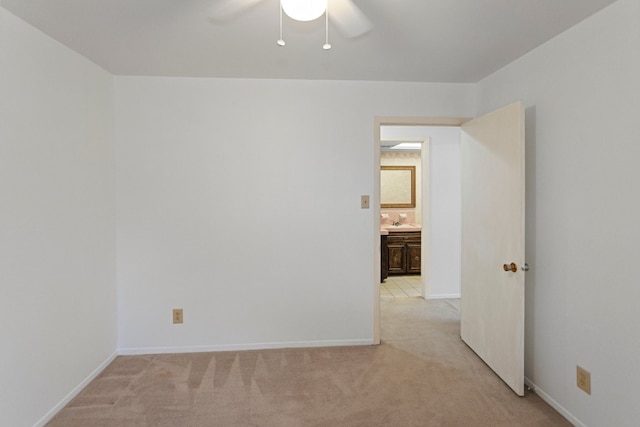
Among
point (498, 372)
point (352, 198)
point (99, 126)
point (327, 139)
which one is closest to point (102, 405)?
point (99, 126)

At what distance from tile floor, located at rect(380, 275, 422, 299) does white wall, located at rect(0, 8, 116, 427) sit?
3256 millimetres

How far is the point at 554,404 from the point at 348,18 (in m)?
2.59

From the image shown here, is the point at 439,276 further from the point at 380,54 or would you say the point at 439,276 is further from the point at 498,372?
the point at 380,54

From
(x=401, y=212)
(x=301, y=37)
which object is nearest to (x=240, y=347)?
(x=301, y=37)

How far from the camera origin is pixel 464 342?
3.00 meters

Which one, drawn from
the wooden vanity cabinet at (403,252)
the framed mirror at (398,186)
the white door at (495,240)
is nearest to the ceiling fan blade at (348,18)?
the white door at (495,240)

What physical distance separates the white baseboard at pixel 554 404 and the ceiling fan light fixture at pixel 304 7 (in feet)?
8.40

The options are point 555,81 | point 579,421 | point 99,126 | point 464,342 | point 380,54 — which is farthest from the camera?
point 464,342

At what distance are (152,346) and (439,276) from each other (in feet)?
10.9

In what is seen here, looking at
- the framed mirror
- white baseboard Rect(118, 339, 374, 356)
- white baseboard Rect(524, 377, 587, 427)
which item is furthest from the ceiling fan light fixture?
the framed mirror

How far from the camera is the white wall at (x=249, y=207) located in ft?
9.04

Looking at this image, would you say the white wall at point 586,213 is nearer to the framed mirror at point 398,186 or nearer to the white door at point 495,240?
the white door at point 495,240

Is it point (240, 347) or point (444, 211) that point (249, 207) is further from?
point (444, 211)

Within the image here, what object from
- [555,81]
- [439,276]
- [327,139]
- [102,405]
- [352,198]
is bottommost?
[102,405]
